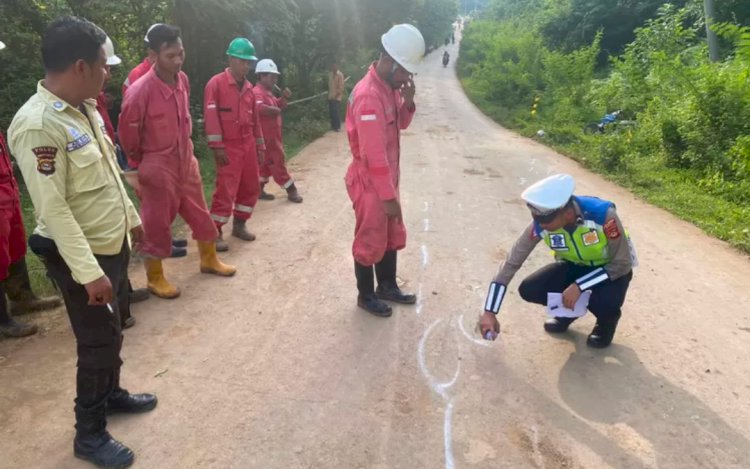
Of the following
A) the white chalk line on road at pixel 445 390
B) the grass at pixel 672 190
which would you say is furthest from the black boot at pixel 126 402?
the grass at pixel 672 190

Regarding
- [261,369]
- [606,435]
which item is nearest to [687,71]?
[606,435]

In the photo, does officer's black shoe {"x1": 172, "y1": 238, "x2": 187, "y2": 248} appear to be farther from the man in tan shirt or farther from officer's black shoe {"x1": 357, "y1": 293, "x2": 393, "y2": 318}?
the man in tan shirt

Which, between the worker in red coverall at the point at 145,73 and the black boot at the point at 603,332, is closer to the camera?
the black boot at the point at 603,332

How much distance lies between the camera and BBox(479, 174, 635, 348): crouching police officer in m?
3.02

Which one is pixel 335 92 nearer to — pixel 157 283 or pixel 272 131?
pixel 272 131

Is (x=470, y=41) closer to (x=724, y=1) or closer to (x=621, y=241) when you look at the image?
(x=724, y=1)

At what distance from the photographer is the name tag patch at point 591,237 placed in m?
3.17

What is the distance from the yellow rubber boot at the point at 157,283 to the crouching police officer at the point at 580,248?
236 centimetres

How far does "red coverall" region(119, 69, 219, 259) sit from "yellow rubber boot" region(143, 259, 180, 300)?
11 centimetres

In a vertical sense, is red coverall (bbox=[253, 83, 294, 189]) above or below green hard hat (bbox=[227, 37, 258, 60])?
below

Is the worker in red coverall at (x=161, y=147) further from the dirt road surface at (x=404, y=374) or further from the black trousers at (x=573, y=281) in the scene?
the black trousers at (x=573, y=281)

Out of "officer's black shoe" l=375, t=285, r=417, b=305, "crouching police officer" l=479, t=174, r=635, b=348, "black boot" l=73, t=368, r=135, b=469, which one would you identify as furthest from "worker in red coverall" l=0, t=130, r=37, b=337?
"crouching police officer" l=479, t=174, r=635, b=348

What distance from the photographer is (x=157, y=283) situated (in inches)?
159

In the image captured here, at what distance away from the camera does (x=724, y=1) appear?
16.2 m
